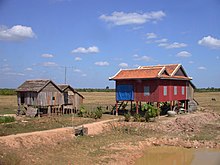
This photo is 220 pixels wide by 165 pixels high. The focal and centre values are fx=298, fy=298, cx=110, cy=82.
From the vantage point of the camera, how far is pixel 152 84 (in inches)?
969

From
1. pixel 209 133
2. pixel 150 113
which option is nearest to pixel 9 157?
pixel 150 113

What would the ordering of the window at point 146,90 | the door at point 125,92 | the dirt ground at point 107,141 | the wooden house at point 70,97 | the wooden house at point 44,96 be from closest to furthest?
1. the dirt ground at point 107,141
2. the window at point 146,90
3. the door at point 125,92
4. the wooden house at point 44,96
5. the wooden house at point 70,97

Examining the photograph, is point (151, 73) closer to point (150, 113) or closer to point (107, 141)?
point (150, 113)

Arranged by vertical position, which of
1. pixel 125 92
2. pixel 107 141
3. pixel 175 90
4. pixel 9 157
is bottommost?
pixel 107 141

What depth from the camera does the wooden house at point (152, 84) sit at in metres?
24.5

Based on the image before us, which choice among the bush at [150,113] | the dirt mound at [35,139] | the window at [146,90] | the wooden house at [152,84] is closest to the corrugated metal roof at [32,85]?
the wooden house at [152,84]

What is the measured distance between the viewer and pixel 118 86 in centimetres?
2678

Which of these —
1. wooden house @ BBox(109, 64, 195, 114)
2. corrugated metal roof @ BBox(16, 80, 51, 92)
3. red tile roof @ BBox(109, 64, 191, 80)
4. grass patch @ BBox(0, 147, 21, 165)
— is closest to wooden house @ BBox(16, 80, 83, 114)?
corrugated metal roof @ BBox(16, 80, 51, 92)

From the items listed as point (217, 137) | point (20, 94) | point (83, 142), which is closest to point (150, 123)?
point (217, 137)

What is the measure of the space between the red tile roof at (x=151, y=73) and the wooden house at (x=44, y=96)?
17.0ft

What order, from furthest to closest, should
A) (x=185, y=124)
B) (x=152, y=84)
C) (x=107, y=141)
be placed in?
1. (x=152, y=84)
2. (x=185, y=124)
3. (x=107, y=141)

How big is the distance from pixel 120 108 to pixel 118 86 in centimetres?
385

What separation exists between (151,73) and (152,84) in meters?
0.94

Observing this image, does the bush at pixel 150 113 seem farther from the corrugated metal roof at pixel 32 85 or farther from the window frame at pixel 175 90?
the corrugated metal roof at pixel 32 85
